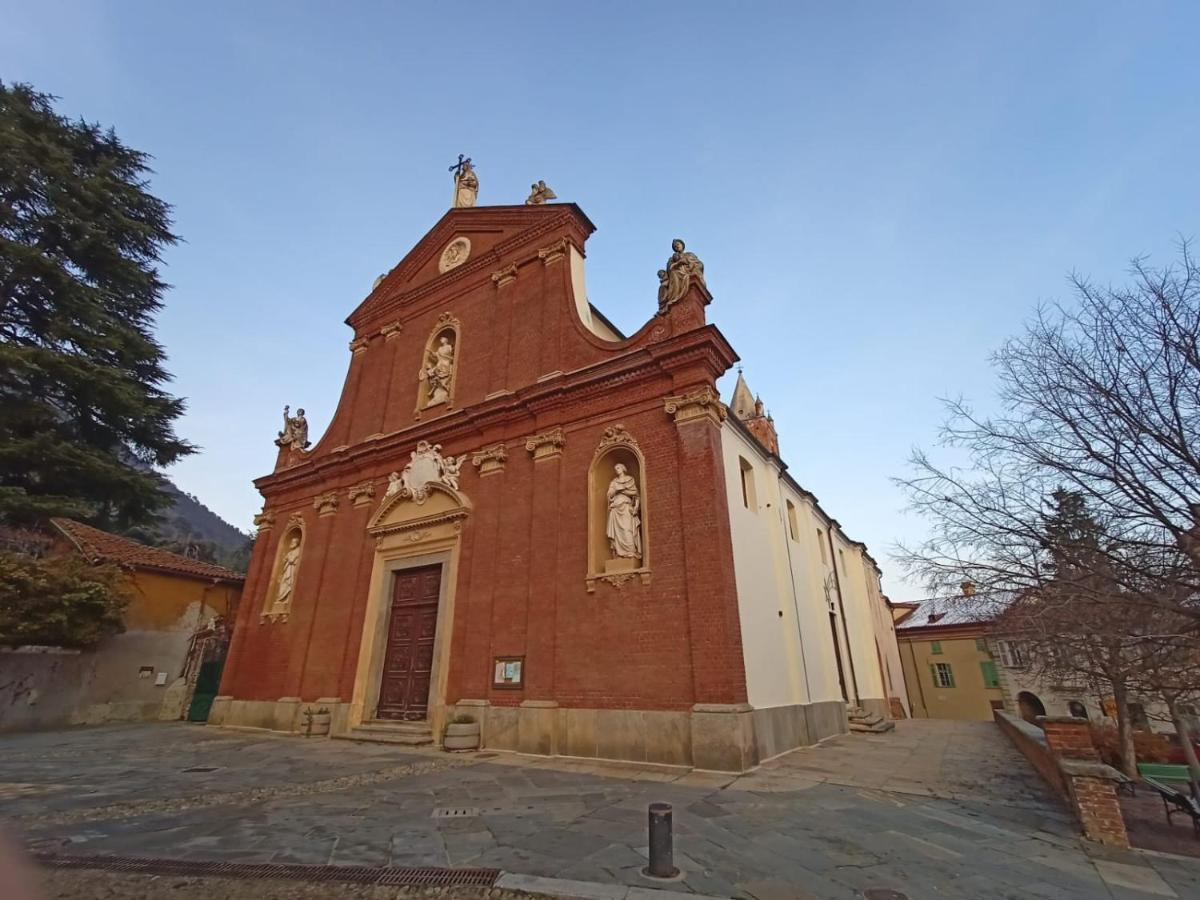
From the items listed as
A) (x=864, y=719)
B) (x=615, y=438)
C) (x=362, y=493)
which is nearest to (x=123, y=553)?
(x=362, y=493)

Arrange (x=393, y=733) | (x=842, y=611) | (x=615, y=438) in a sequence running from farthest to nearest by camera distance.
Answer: (x=842, y=611) → (x=393, y=733) → (x=615, y=438)

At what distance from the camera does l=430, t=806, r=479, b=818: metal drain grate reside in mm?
5422

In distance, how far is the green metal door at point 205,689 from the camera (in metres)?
16.6

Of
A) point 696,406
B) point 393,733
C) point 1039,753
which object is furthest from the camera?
point 393,733

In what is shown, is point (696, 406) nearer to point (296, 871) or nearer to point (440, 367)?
point (296, 871)

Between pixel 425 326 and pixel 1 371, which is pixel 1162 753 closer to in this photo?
pixel 425 326

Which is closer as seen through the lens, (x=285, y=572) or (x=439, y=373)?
(x=439, y=373)

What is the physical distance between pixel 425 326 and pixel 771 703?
1332 cm

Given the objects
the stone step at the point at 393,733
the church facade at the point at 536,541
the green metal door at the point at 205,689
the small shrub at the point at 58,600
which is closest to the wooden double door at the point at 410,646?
the church facade at the point at 536,541

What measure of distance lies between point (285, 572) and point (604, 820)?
1387 cm

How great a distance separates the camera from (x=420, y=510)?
522 inches

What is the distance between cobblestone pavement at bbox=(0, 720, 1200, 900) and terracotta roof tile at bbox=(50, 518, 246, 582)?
8.36m

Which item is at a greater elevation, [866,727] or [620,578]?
[620,578]

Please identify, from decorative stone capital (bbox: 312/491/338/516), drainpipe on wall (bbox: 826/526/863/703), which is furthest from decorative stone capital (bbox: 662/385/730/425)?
drainpipe on wall (bbox: 826/526/863/703)
